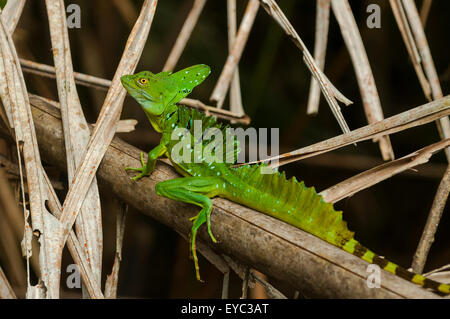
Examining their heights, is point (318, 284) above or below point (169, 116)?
below

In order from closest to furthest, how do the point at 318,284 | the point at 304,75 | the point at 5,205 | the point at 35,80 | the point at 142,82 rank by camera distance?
the point at 318,284
the point at 142,82
the point at 5,205
the point at 35,80
the point at 304,75

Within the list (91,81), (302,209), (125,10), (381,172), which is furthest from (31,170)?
(125,10)

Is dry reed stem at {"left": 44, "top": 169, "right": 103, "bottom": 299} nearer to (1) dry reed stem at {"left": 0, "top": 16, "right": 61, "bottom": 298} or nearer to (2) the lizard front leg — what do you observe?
(1) dry reed stem at {"left": 0, "top": 16, "right": 61, "bottom": 298}

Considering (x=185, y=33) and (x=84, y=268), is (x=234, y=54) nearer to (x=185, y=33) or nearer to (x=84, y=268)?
(x=185, y=33)

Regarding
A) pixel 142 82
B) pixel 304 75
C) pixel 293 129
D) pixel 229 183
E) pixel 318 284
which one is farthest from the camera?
pixel 304 75

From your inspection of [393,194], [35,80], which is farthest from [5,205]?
[393,194]

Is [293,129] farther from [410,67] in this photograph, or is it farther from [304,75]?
[410,67]

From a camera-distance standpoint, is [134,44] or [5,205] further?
[5,205]
